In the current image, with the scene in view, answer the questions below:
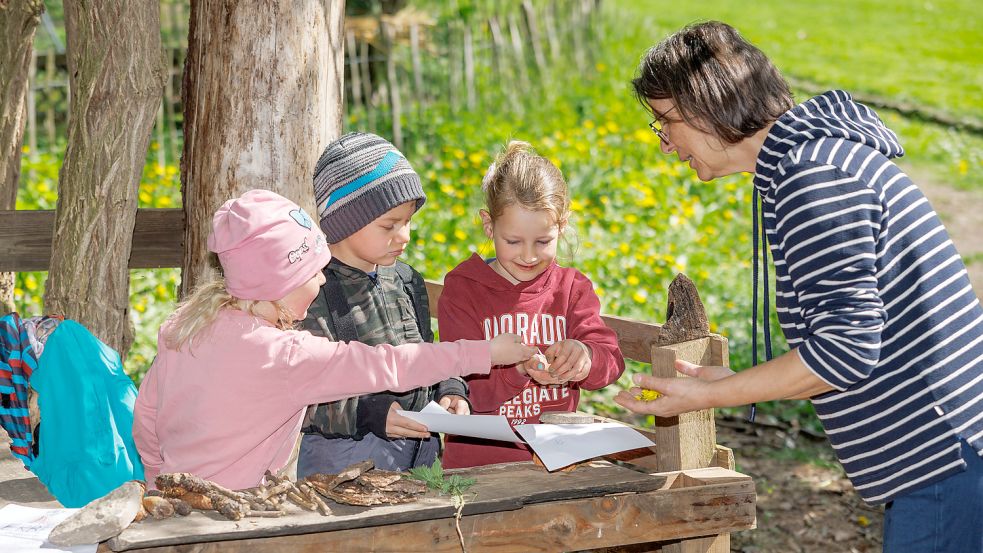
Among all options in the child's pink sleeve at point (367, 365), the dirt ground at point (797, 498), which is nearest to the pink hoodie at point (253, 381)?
the child's pink sleeve at point (367, 365)

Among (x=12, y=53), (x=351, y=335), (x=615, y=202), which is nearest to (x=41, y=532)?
(x=351, y=335)

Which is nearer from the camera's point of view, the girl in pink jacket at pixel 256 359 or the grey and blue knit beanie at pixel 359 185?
the girl in pink jacket at pixel 256 359

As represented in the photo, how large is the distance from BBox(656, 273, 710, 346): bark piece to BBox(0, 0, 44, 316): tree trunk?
9.29ft

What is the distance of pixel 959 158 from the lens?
1249cm

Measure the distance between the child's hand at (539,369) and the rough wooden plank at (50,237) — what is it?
4.95 ft

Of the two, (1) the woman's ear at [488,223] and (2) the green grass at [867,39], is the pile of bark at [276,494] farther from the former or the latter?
(2) the green grass at [867,39]

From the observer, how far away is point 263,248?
2.51 m

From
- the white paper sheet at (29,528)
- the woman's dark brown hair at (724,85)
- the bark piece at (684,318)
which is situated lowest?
the white paper sheet at (29,528)

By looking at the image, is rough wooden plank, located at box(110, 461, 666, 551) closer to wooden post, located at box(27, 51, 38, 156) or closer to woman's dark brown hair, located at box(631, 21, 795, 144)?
woman's dark brown hair, located at box(631, 21, 795, 144)

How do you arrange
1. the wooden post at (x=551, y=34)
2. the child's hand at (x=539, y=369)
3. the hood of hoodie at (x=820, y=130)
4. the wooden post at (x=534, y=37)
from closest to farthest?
the hood of hoodie at (x=820, y=130) < the child's hand at (x=539, y=369) < the wooden post at (x=534, y=37) < the wooden post at (x=551, y=34)

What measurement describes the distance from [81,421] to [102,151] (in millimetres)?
1020

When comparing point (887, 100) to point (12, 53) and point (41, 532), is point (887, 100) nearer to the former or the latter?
point (12, 53)

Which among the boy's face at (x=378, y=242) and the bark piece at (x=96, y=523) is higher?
the boy's face at (x=378, y=242)

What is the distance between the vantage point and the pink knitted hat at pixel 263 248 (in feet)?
8.25
